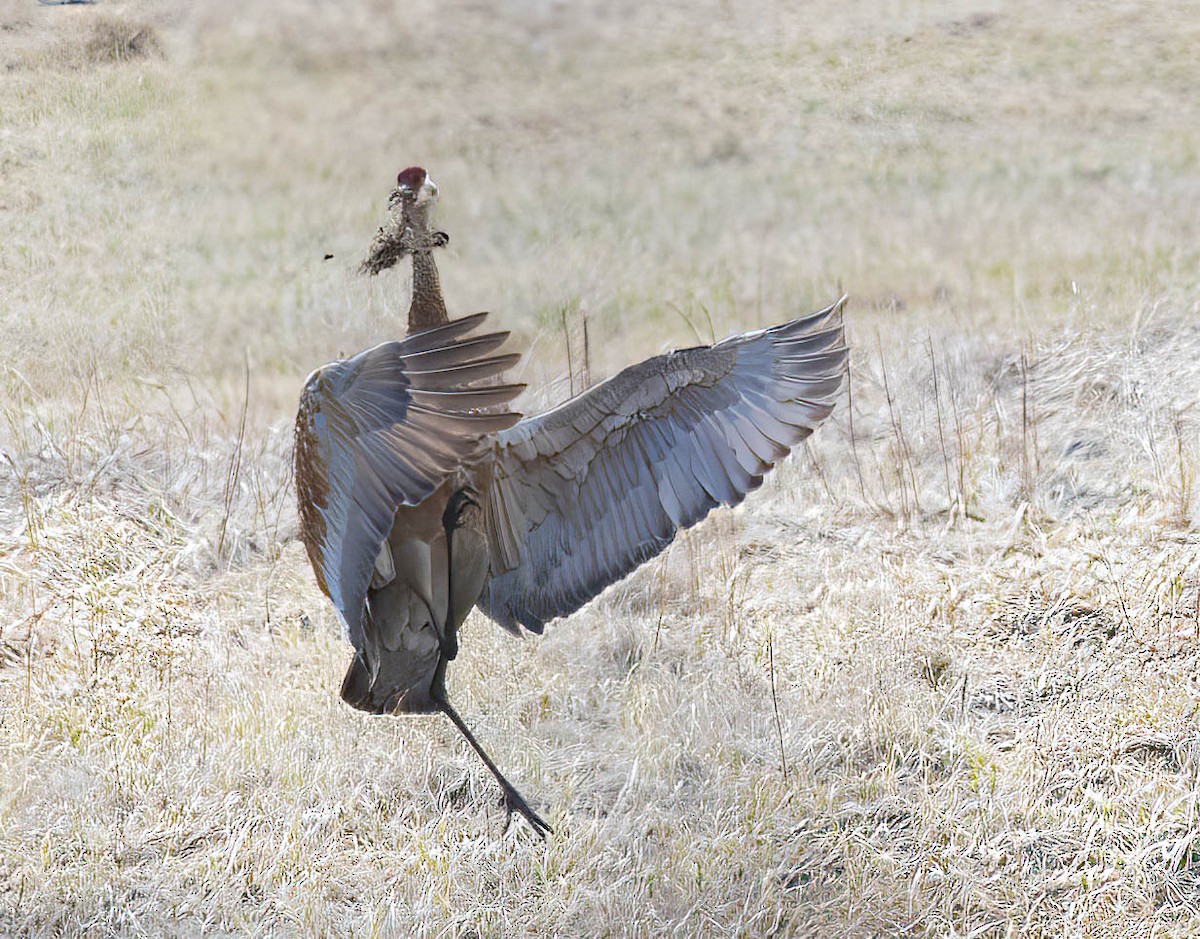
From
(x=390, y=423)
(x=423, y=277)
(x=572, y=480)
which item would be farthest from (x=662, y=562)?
(x=390, y=423)

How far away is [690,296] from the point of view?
729 cm

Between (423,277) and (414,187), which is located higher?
(414,187)

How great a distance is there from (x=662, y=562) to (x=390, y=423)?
222 centimetres

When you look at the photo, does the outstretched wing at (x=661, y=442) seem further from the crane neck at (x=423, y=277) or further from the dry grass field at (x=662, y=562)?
the dry grass field at (x=662, y=562)

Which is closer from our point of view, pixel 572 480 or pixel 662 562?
pixel 572 480

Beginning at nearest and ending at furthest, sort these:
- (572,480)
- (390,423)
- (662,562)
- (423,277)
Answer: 1. (390,423)
2. (423,277)
3. (572,480)
4. (662,562)

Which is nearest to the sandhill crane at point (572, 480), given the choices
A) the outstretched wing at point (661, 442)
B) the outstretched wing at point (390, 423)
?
the outstretched wing at point (661, 442)

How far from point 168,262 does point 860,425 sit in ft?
17.5

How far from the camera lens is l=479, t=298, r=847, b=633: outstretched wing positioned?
325cm

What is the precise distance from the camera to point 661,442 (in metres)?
3.34

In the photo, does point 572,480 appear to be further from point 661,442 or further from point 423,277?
point 423,277

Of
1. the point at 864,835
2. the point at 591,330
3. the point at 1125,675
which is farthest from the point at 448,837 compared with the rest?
the point at 591,330

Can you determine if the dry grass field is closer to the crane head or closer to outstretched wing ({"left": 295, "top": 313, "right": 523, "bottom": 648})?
the crane head

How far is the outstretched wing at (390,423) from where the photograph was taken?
2652mm
